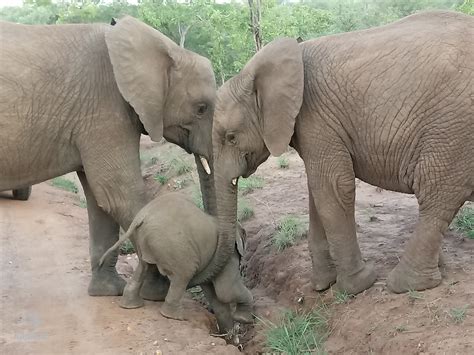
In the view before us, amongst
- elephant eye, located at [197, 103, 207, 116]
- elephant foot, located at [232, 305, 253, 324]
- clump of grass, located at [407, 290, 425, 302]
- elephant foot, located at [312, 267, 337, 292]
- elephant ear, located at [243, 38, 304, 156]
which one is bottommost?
elephant foot, located at [232, 305, 253, 324]

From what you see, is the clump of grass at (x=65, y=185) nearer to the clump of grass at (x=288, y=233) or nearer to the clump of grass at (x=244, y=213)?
the clump of grass at (x=244, y=213)

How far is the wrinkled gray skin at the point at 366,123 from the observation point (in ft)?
14.3

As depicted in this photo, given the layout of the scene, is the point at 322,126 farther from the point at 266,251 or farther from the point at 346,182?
the point at 266,251

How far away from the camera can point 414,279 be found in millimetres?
4574

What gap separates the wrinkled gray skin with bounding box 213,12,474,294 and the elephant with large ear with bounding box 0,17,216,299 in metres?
0.50

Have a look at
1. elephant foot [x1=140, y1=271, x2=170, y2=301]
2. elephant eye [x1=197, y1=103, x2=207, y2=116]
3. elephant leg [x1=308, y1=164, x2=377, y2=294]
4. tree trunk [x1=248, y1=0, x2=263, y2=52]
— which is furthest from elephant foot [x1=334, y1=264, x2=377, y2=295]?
tree trunk [x1=248, y1=0, x2=263, y2=52]

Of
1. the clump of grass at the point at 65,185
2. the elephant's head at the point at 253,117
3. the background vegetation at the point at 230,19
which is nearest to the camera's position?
the elephant's head at the point at 253,117

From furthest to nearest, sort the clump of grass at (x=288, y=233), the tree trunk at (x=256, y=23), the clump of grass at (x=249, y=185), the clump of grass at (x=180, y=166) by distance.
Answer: the tree trunk at (x=256, y=23) → the clump of grass at (x=180, y=166) → the clump of grass at (x=249, y=185) → the clump of grass at (x=288, y=233)

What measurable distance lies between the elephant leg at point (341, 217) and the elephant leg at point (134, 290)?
1512 millimetres

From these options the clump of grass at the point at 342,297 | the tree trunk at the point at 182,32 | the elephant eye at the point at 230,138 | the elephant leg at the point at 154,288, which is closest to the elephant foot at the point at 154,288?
the elephant leg at the point at 154,288

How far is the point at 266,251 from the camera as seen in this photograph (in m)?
6.63

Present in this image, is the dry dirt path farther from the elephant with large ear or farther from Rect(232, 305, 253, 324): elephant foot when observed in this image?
the elephant with large ear

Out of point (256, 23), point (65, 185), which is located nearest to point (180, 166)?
point (65, 185)

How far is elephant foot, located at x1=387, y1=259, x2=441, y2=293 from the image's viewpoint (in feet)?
14.9
